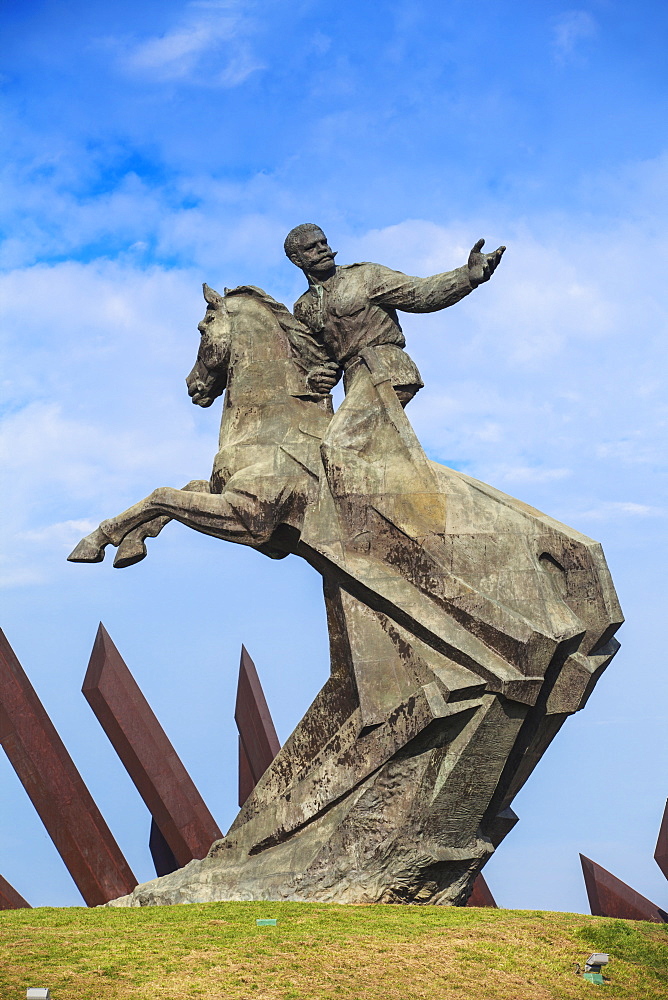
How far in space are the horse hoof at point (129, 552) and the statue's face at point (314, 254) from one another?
103 inches

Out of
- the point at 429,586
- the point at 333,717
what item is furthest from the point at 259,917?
the point at 429,586

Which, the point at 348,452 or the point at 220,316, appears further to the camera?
the point at 220,316

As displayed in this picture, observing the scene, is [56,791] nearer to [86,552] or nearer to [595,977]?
[86,552]

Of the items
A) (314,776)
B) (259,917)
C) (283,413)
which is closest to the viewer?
(259,917)

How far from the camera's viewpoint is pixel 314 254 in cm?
948

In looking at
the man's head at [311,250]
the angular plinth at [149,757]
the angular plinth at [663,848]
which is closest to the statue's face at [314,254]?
the man's head at [311,250]

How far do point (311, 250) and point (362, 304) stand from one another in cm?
63

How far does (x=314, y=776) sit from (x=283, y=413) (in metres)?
2.86

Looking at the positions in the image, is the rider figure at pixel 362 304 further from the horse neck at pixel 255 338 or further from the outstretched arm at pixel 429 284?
the horse neck at pixel 255 338

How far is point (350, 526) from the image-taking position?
8750 millimetres

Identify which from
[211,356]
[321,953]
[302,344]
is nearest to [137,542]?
[211,356]

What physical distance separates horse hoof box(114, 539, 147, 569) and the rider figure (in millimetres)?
1920

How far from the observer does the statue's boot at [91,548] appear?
9484 mm

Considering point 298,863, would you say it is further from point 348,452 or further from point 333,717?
point 348,452
